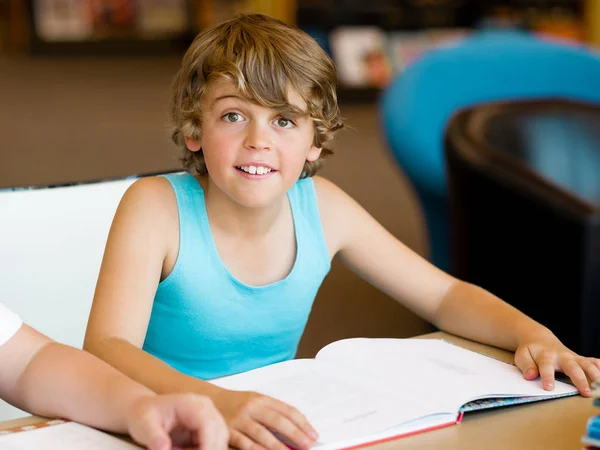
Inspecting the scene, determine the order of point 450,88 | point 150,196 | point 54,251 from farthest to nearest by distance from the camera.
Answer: point 450,88, point 54,251, point 150,196

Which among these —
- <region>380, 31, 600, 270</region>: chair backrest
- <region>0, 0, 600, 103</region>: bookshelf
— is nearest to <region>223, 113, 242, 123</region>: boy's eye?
<region>380, 31, 600, 270</region>: chair backrest

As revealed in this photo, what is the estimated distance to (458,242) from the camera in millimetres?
2523

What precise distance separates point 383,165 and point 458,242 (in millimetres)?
2540

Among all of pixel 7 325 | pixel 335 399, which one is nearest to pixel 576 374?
pixel 335 399

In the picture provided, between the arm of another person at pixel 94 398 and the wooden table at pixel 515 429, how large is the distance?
4 cm

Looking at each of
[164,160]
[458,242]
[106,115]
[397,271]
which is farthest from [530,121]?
[106,115]

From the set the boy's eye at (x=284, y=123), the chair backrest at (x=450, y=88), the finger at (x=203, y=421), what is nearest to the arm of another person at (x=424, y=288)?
the boy's eye at (x=284, y=123)

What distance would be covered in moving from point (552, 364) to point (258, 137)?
44cm

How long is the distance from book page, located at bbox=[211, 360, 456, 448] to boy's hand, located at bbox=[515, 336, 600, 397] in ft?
0.53

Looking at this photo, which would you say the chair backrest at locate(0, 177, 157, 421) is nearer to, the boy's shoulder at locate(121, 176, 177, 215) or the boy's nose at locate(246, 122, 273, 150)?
the boy's shoulder at locate(121, 176, 177, 215)

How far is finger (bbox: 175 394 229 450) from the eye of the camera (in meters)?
0.87

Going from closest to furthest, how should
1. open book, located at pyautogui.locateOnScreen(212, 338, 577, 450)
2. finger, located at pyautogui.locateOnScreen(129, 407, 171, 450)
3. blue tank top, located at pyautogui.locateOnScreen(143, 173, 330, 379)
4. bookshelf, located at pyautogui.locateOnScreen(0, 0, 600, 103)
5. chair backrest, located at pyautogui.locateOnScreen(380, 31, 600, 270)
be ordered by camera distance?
finger, located at pyautogui.locateOnScreen(129, 407, 171, 450)
open book, located at pyautogui.locateOnScreen(212, 338, 577, 450)
blue tank top, located at pyautogui.locateOnScreen(143, 173, 330, 379)
chair backrest, located at pyautogui.locateOnScreen(380, 31, 600, 270)
bookshelf, located at pyautogui.locateOnScreen(0, 0, 600, 103)

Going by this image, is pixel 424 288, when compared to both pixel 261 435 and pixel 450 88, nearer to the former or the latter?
pixel 261 435

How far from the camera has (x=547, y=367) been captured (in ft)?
3.64
